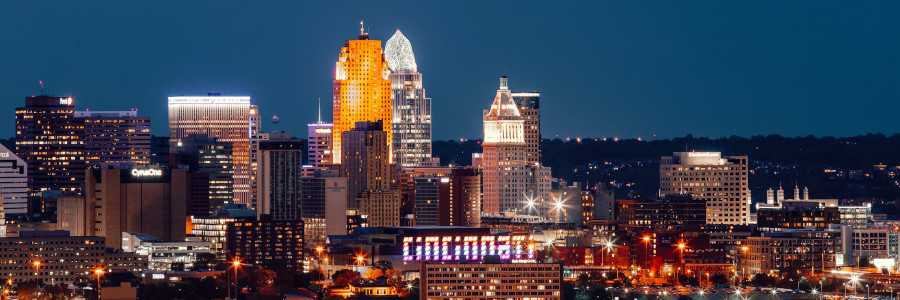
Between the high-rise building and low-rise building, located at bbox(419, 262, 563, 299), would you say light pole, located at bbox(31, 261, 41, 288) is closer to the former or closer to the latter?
the high-rise building

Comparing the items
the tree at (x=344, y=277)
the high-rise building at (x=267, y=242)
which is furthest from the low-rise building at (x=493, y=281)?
the high-rise building at (x=267, y=242)

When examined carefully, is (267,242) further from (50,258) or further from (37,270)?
(37,270)

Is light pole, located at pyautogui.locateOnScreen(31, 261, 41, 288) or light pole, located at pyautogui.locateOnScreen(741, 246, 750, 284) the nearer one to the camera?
light pole, located at pyautogui.locateOnScreen(31, 261, 41, 288)

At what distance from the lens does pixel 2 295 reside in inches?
6363

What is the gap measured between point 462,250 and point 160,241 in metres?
29.4

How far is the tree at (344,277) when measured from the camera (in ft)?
557

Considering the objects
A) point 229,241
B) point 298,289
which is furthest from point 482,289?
point 229,241

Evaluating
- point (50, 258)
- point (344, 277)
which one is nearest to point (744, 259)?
point (344, 277)

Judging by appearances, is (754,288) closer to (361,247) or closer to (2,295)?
(361,247)

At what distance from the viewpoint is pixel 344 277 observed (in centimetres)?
17175

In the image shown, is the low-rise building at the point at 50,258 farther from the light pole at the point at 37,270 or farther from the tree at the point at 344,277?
the tree at the point at 344,277

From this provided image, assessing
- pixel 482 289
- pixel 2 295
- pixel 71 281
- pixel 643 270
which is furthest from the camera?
pixel 643 270

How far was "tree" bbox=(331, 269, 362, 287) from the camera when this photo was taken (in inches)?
6686

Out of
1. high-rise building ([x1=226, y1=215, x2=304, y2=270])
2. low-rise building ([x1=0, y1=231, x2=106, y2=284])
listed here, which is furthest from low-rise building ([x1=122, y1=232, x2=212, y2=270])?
low-rise building ([x1=0, y1=231, x2=106, y2=284])
